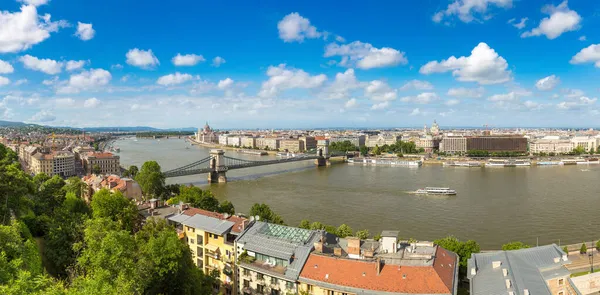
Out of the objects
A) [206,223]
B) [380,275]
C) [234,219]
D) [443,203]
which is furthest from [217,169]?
[380,275]

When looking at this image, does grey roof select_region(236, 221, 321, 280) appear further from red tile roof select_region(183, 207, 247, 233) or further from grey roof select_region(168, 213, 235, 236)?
grey roof select_region(168, 213, 235, 236)

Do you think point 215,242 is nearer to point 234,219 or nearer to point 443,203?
point 234,219

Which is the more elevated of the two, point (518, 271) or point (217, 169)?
point (518, 271)

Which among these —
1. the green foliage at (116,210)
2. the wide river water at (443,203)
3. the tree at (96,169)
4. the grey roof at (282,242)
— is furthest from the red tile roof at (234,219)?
the tree at (96,169)

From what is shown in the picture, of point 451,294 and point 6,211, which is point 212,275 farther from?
point 6,211

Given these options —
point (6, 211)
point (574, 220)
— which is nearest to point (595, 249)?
point (574, 220)
